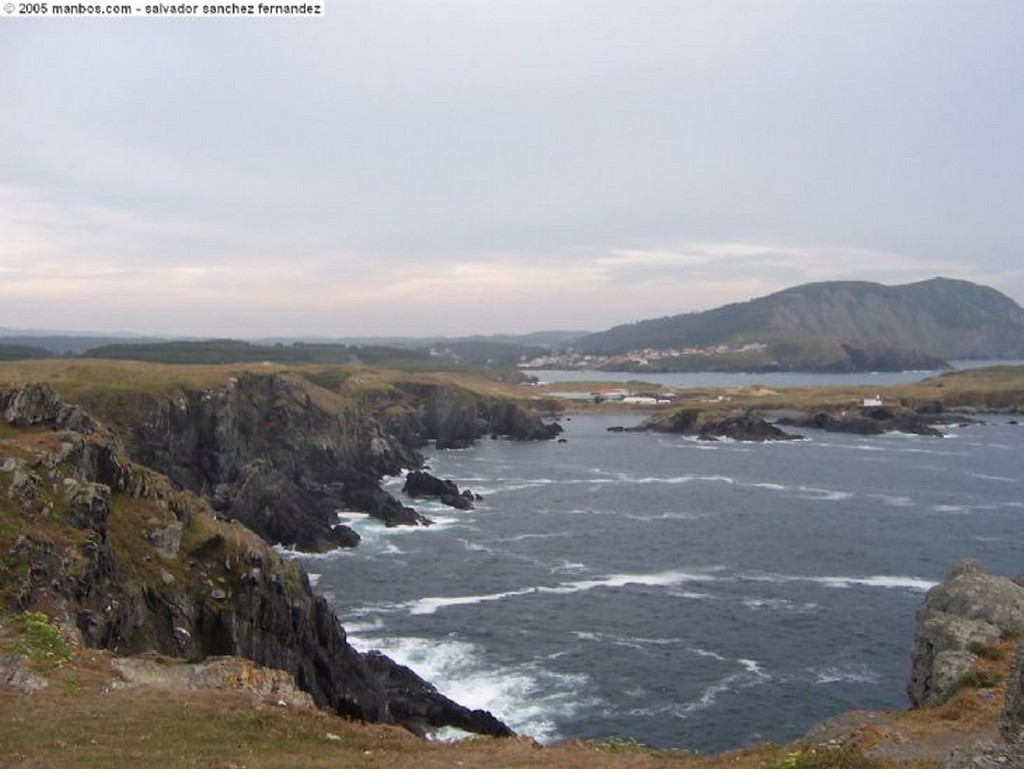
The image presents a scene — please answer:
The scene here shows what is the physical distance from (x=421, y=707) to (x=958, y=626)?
2367 cm

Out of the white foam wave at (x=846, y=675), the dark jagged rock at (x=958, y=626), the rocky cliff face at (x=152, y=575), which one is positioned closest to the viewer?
the dark jagged rock at (x=958, y=626)

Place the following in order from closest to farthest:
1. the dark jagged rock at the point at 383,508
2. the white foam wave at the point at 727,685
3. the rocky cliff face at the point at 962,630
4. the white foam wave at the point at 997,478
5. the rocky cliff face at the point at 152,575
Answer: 1. the rocky cliff face at the point at 962,630
2. the rocky cliff face at the point at 152,575
3. the white foam wave at the point at 727,685
4. the dark jagged rock at the point at 383,508
5. the white foam wave at the point at 997,478

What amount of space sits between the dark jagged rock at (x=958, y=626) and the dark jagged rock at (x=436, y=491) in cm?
6561

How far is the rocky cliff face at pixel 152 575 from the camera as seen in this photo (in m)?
33.2

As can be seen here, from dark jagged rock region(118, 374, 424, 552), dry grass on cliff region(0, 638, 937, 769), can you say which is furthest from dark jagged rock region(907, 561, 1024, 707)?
dark jagged rock region(118, 374, 424, 552)

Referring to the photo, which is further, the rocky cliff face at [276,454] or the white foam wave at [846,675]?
the rocky cliff face at [276,454]

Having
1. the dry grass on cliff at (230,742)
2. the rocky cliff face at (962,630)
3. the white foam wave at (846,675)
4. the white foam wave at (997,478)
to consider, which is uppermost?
the rocky cliff face at (962,630)

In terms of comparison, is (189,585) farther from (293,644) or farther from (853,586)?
(853,586)

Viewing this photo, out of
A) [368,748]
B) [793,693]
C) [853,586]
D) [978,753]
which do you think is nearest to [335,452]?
[853,586]

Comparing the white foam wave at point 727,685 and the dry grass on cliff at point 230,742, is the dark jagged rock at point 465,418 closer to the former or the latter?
the white foam wave at point 727,685

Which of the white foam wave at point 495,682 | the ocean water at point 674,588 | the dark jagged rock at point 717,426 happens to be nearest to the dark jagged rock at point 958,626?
the ocean water at point 674,588

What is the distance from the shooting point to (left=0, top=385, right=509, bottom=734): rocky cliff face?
33.2 metres

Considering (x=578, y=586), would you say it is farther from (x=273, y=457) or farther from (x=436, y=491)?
(x=273, y=457)

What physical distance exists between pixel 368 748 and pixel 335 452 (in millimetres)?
85004
